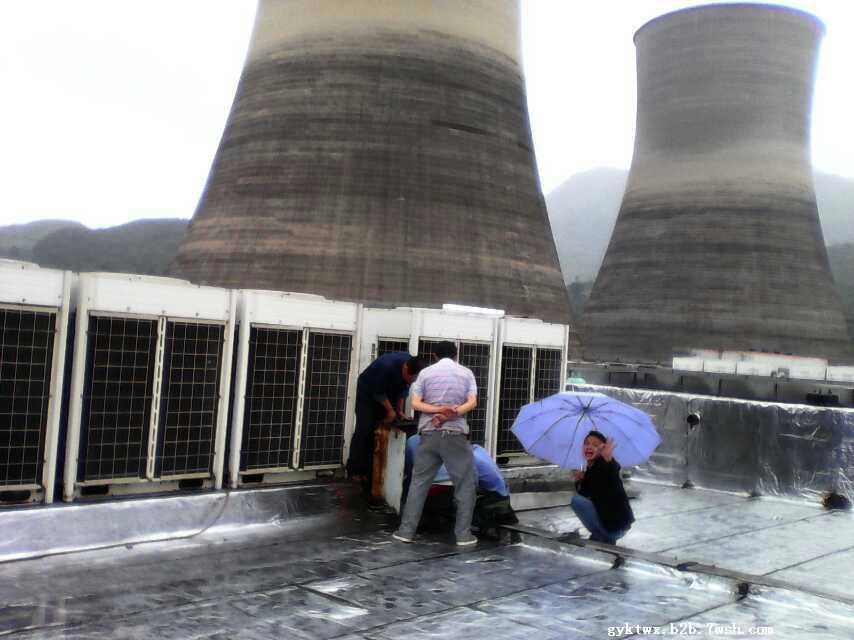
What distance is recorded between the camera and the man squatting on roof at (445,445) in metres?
5.02

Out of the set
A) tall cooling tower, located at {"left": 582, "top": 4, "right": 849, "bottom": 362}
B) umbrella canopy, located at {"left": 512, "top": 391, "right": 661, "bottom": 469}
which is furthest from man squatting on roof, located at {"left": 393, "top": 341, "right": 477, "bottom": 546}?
tall cooling tower, located at {"left": 582, "top": 4, "right": 849, "bottom": 362}

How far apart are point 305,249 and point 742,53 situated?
15.0 metres

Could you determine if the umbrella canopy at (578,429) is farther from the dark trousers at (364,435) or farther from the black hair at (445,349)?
the dark trousers at (364,435)

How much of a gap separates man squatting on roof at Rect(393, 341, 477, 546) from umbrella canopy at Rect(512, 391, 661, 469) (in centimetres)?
56

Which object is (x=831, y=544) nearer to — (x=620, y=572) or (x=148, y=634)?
(x=620, y=572)

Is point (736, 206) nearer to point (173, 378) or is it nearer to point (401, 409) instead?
point (401, 409)

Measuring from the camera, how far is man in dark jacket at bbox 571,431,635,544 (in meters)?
5.00

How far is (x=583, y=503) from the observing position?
16.8ft

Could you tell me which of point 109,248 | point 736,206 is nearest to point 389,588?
point 736,206

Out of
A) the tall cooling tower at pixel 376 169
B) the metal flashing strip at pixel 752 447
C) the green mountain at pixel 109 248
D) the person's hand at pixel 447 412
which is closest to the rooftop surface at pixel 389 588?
the person's hand at pixel 447 412

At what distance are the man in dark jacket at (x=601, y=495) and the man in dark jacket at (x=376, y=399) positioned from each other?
1.24m

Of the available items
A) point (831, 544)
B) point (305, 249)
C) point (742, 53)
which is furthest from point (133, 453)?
point (742, 53)

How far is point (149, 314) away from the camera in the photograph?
498 centimetres

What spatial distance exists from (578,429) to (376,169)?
8917 mm
